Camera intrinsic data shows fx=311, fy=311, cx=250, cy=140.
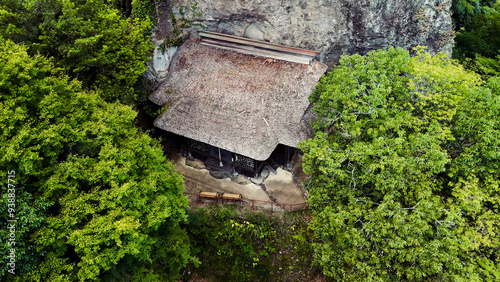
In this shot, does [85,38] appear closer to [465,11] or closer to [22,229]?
[22,229]

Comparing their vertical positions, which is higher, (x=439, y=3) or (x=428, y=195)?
(x=439, y=3)

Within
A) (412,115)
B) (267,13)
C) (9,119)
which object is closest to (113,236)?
(9,119)

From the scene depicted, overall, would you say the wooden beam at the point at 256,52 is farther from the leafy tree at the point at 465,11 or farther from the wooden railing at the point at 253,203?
the leafy tree at the point at 465,11

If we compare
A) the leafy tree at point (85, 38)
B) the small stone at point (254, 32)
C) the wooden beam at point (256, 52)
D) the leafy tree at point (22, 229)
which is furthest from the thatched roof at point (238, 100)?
the leafy tree at point (22, 229)

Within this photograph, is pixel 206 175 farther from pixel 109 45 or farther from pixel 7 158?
pixel 7 158

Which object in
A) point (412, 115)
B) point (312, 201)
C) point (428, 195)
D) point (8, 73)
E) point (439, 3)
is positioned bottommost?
point (312, 201)

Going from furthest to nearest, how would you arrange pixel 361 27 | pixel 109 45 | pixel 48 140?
pixel 361 27, pixel 109 45, pixel 48 140
